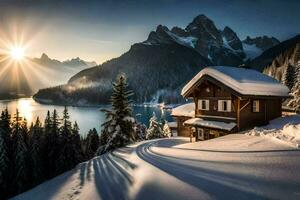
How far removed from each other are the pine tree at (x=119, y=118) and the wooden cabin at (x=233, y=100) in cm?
760

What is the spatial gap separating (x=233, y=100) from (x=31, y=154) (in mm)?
34325

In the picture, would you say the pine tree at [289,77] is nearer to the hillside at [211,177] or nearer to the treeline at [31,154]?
the treeline at [31,154]

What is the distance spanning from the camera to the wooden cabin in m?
25.4

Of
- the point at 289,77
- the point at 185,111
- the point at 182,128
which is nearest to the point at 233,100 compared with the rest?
the point at 185,111

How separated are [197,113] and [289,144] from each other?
16587 millimetres

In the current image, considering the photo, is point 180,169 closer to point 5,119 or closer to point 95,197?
point 95,197

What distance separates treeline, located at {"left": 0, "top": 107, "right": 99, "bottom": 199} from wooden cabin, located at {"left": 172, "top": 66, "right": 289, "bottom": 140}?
25.6 metres

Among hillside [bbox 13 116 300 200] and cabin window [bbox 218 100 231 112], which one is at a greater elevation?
cabin window [bbox 218 100 231 112]

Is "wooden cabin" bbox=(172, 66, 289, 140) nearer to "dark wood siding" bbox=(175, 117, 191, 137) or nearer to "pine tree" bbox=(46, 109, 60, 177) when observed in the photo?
"dark wood siding" bbox=(175, 117, 191, 137)

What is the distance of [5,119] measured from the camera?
146ft

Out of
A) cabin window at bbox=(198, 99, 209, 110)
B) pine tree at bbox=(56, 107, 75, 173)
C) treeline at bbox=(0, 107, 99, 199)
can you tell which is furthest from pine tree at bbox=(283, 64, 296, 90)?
pine tree at bbox=(56, 107, 75, 173)

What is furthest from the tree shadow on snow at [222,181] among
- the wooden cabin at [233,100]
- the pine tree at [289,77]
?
the pine tree at [289,77]

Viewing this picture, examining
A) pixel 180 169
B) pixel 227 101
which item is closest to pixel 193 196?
pixel 180 169

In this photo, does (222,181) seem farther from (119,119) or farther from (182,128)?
(182,128)
